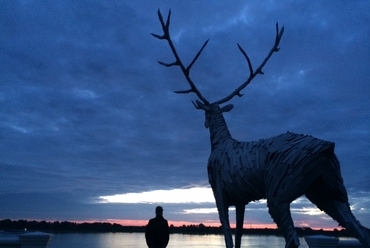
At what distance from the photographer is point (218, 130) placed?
7512 millimetres

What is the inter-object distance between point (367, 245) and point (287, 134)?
175 centimetres

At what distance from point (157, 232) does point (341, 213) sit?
2.86m

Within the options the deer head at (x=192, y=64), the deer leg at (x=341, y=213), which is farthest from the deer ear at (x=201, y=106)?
the deer leg at (x=341, y=213)

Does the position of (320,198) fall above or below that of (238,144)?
below

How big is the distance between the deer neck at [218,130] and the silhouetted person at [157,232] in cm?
163

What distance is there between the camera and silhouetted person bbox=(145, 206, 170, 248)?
21.4 feet

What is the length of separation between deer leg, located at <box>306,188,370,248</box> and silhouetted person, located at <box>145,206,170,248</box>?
2384 mm

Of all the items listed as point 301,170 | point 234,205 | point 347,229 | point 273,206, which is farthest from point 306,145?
point 234,205

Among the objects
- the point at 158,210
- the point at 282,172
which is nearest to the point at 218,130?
the point at 158,210

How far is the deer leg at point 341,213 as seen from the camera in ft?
16.7

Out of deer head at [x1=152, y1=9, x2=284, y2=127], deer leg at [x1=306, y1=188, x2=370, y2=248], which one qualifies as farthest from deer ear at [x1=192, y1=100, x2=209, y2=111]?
deer leg at [x1=306, y1=188, x2=370, y2=248]

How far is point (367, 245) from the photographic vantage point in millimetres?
5008

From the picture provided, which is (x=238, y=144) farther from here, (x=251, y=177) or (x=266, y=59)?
(x=266, y=59)

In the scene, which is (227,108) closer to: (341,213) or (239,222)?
(239,222)
